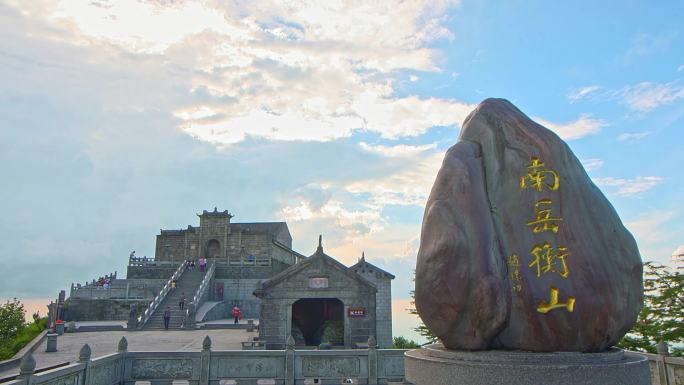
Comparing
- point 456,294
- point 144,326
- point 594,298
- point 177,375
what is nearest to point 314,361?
point 177,375

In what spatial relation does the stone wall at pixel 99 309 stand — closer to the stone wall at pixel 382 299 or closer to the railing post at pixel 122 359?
the stone wall at pixel 382 299

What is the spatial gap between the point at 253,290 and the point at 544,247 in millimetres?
35648

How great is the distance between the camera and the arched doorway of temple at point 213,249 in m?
52.0

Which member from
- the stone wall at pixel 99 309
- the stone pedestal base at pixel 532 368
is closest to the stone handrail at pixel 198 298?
the stone wall at pixel 99 309

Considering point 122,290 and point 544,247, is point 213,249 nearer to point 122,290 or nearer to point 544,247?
point 122,290

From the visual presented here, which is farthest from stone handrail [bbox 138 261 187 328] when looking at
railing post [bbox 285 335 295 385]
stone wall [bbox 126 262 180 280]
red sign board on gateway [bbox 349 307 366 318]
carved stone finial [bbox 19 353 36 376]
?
carved stone finial [bbox 19 353 36 376]

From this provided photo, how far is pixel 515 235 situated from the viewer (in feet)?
20.7

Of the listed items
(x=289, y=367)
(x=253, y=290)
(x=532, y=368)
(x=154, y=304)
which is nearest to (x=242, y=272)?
(x=253, y=290)

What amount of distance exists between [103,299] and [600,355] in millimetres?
33988

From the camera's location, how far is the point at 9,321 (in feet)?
51.9

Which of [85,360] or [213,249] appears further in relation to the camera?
[213,249]

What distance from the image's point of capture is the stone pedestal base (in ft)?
17.4

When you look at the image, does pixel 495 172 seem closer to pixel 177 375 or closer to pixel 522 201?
pixel 522 201

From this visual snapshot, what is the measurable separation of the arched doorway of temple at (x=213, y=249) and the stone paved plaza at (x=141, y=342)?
1013 inches
